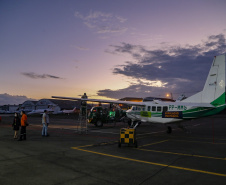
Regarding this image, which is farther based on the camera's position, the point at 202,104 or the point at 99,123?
the point at 99,123

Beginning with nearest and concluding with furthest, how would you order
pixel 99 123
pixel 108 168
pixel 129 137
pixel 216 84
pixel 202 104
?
pixel 108 168 → pixel 129 137 → pixel 216 84 → pixel 202 104 → pixel 99 123

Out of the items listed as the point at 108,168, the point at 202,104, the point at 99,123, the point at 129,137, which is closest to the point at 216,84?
the point at 202,104

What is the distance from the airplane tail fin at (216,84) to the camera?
14531 mm

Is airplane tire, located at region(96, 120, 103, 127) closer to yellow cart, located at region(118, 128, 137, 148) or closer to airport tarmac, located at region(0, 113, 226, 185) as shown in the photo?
yellow cart, located at region(118, 128, 137, 148)

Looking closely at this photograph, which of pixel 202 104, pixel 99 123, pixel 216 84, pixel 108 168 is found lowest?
pixel 99 123

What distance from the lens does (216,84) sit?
48.6 ft

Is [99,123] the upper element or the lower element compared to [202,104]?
lower

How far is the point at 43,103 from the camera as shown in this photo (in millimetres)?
87625

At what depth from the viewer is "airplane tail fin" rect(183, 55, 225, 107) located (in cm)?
1453

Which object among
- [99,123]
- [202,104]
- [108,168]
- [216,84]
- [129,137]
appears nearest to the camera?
[108,168]

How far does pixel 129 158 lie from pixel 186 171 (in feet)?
8.72

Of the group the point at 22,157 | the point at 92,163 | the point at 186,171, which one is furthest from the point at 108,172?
the point at 22,157

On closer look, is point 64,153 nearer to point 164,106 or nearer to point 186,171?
point 186,171

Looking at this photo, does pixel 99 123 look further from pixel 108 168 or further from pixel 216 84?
pixel 108 168
